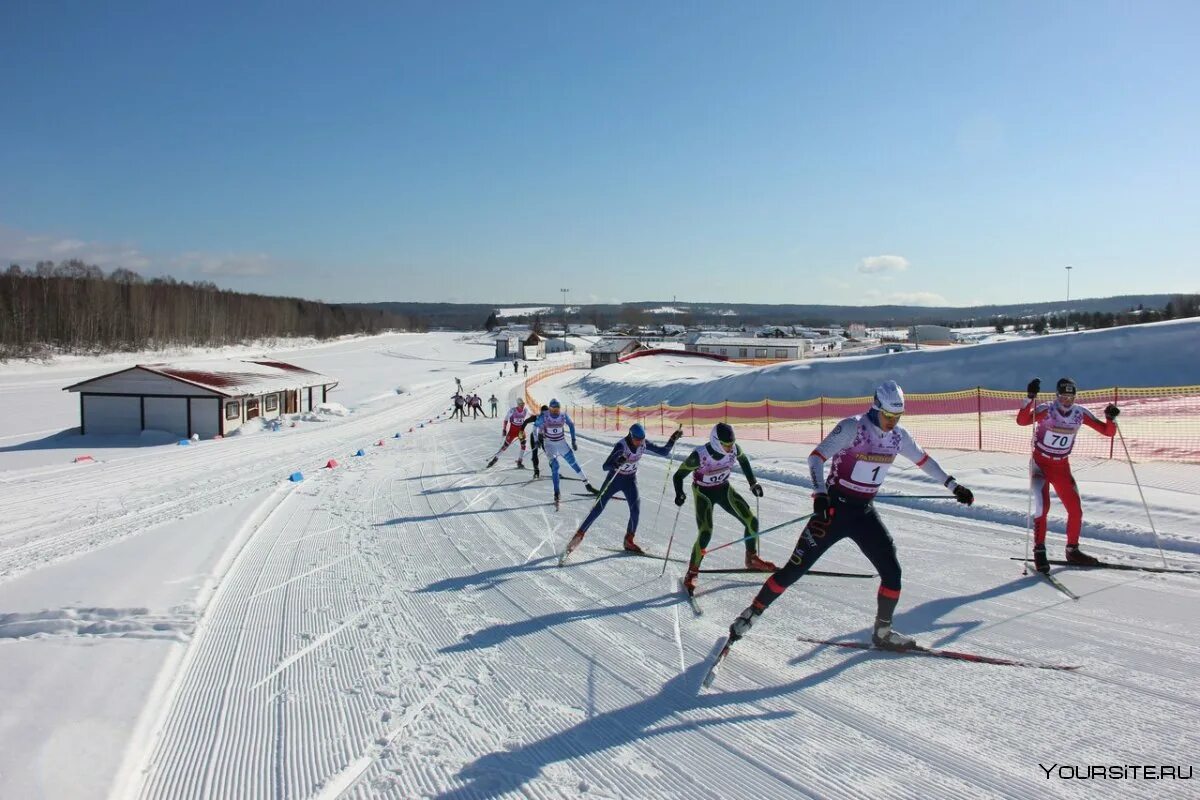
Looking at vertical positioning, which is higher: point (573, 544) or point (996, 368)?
point (996, 368)

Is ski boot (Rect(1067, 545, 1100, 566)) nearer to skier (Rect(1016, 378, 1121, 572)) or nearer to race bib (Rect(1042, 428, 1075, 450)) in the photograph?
skier (Rect(1016, 378, 1121, 572))

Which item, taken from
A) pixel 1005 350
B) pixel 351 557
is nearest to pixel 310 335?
pixel 1005 350

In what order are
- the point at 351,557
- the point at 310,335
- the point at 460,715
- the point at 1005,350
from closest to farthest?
the point at 460,715 → the point at 351,557 → the point at 1005,350 → the point at 310,335

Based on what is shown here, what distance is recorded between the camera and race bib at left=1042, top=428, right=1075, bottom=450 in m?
7.39

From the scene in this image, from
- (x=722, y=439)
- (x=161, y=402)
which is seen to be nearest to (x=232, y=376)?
(x=161, y=402)

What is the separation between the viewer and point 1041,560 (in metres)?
7.31

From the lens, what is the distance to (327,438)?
89.5 ft

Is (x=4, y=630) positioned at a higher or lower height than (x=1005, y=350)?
lower

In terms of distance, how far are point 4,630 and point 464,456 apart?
544 inches

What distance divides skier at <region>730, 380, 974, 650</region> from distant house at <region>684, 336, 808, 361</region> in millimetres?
77968

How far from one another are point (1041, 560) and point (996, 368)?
2895cm

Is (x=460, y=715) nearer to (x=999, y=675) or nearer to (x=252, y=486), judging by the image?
(x=999, y=675)

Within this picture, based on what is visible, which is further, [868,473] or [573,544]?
[573,544]

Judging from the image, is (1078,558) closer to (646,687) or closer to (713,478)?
(713,478)
